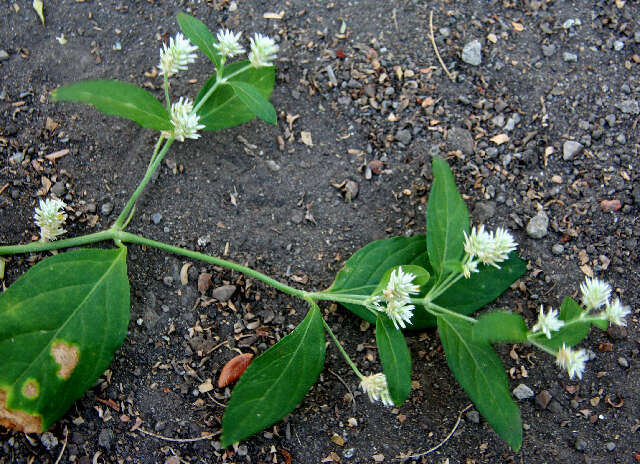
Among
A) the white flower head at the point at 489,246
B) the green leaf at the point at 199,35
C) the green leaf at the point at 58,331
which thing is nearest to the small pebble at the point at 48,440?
the green leaf at the point at 58,331

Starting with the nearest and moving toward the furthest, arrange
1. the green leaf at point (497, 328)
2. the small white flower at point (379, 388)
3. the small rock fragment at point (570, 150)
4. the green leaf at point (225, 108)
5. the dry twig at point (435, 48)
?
the green leaf at point (497, 328), the small white flower at point (379, 388), the green leaf at point (225, 108), the small rock fragment at point (570, 150), the dry twig at point (435, 48)

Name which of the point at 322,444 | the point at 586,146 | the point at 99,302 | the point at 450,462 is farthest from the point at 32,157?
the point at 586,146

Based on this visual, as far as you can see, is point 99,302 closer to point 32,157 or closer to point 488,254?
point 32,157

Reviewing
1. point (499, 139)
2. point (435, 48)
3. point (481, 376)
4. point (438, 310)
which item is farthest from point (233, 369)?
point (435, 48)

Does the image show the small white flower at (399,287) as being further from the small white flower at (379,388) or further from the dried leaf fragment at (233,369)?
the dried leaf fragment at (233,369)

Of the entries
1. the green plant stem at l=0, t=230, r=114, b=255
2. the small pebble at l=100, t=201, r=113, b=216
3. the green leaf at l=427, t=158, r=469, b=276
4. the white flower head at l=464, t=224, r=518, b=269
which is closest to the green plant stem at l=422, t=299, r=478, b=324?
the green leaf at l=427, t=158, r=469, b=276

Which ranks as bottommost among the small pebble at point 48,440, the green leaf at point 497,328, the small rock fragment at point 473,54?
the small pebble at point 48,440
